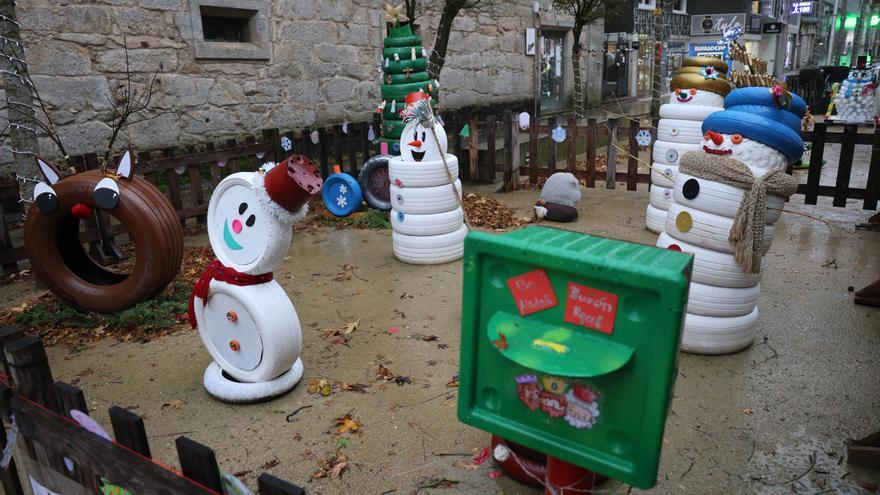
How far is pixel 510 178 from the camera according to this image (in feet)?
27.5

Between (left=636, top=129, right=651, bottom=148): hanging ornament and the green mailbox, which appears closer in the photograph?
the green mailbox

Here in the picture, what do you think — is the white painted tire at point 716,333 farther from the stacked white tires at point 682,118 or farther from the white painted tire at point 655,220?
the white painted tire at point 655,220

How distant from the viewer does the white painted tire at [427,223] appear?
5.34m

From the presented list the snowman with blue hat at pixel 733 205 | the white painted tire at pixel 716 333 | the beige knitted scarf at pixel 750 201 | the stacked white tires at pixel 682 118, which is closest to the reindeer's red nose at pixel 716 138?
the snowman with blue hat at pixel 733 205

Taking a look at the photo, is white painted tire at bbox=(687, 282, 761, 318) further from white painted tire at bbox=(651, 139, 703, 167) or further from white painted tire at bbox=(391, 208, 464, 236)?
white painted tire at bbox=(651, 139, 703, 167)

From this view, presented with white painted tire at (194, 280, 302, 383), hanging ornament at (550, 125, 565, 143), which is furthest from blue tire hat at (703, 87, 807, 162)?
hanging ornament at (550, 125, 565, 143)

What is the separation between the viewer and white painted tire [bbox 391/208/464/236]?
5336 millimetres

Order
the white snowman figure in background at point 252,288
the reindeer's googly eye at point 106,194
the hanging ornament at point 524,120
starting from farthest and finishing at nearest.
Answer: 1. the hanging ornament at point 524,120
2. the reindeer's googly eye at point 106,194
3. the white snowman figure in background at point 252,288

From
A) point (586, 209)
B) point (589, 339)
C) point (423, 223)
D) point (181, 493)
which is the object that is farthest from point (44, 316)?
point (586, 209)

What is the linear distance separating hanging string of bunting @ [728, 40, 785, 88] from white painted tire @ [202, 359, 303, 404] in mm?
3461

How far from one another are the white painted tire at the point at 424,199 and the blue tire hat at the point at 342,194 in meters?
0.82

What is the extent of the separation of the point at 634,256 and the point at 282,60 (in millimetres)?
8624

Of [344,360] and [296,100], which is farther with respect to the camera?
[296,100]

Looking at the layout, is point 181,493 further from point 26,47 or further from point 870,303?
point 26,47
